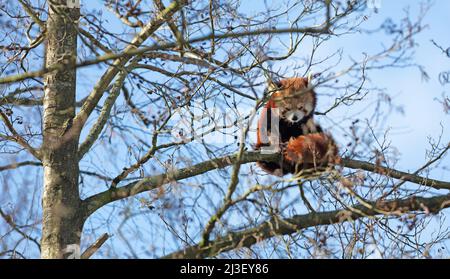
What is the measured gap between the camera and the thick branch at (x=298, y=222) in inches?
231

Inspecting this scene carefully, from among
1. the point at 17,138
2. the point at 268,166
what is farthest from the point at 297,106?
the point at 17,138

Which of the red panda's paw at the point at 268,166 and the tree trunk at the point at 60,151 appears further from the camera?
the red panda's paw at the point at 268,166

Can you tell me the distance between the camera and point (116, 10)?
260 inches

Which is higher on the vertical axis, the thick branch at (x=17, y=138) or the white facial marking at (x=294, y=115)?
the white facial marking at (x=294, y=115)

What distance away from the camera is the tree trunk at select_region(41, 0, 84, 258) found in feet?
24.2

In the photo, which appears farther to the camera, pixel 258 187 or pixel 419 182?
pixel 419 182

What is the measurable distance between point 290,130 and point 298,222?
2970 mm

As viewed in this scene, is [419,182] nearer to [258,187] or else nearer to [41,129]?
[258,187]

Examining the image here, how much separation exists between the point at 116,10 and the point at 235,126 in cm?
163

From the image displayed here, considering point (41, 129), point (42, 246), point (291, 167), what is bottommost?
point (42, 246)

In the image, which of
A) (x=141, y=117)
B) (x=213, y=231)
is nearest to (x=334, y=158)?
(x=213, y=231)

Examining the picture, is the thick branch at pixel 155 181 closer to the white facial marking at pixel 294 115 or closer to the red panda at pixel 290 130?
the red panda at pixel 290 130

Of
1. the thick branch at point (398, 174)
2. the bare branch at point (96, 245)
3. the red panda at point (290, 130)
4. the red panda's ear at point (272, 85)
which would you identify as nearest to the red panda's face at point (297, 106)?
the red panda at point (290, 130)

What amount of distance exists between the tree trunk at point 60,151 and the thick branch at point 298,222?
183 centimetres
